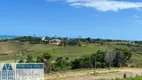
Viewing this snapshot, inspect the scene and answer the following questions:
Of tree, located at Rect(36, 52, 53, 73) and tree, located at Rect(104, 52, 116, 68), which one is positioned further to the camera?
tree, located at Rect(104, 52, 116, 68)

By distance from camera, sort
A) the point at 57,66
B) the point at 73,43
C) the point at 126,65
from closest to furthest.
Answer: the point at 57,66 → the point at 126,65 → the point at 73,43

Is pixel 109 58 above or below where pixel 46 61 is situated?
below

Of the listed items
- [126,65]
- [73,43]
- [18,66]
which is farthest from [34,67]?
[73,43]

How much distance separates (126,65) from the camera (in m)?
69.7

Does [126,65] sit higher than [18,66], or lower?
lower

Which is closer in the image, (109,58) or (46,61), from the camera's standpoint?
(46,61)

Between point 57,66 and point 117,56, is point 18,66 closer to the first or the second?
point 57,66

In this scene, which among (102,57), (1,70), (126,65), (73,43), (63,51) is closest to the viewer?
(1,70)

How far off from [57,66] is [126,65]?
1550 cm

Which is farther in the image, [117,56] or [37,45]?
[37,45]

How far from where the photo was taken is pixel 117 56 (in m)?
65.5

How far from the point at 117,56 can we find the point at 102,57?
2777mm

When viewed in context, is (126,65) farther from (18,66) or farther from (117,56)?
(18,66)

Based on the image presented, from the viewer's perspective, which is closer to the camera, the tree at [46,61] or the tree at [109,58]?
the tree at [46,61]
